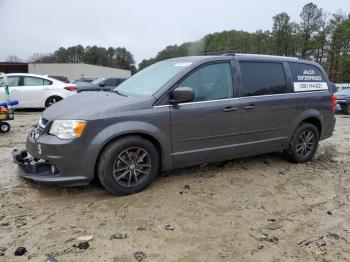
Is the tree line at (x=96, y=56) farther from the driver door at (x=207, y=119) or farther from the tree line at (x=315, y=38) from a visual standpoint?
the driver door at (x=207, y=119)

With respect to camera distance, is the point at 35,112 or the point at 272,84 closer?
the point at 272,84

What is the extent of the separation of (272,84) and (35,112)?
34.2 feet

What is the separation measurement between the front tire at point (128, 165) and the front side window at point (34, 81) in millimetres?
10156

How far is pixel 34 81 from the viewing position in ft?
43.9

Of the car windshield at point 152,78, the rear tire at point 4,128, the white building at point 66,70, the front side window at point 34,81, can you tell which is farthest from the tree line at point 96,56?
the car windshield at point 152,78

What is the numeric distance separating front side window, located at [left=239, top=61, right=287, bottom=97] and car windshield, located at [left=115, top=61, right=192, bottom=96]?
952 mm

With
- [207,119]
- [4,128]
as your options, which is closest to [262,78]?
[207,119]

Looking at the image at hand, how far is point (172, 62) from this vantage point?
18.2 ft

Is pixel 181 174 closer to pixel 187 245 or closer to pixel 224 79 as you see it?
pixel 224 79

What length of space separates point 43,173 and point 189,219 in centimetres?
187

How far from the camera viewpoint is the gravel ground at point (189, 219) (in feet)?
11.0

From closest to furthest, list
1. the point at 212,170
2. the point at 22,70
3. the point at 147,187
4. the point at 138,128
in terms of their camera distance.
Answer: the point at 138,128, the point at 147,187, the point at 212,170, the point at 22,70

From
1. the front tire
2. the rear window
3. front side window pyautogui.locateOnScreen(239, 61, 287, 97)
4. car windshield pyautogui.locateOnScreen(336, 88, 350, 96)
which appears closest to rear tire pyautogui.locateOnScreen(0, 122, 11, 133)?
the front tire

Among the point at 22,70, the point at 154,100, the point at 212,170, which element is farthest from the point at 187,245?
the point at 22,70
